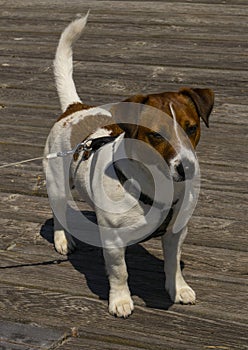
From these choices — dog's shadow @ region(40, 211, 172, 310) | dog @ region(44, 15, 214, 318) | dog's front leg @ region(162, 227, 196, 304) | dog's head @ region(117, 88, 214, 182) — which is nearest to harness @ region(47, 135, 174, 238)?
dog @ region(44, 15, 214, 318)

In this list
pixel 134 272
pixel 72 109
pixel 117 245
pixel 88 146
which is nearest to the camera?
pixel 117 245

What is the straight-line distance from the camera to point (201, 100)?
427 centimetres

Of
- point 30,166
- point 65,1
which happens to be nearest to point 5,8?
point 65,1

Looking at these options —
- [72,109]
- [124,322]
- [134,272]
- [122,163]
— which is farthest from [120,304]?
[72,109]

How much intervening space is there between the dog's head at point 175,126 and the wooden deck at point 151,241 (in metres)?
0.93

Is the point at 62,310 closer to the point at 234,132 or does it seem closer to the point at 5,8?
the point at 234,132

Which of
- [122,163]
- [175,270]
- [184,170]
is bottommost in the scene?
[175,270]

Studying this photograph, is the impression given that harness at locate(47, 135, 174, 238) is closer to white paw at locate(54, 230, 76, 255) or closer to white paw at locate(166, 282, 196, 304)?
white paw at locate(166, 282, 196, 304)

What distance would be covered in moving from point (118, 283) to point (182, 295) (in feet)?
1.19

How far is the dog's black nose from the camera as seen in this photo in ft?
12.8

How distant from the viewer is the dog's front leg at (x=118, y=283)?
4.43 m

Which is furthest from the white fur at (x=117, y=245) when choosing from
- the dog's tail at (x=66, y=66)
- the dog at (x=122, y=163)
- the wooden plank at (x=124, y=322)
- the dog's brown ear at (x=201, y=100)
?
the dog's brown ear at (x=201, y=100)

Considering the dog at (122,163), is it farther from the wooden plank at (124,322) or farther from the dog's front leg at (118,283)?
the wooden plank at (124,322)

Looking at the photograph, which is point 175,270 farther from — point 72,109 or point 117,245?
point 72,109
